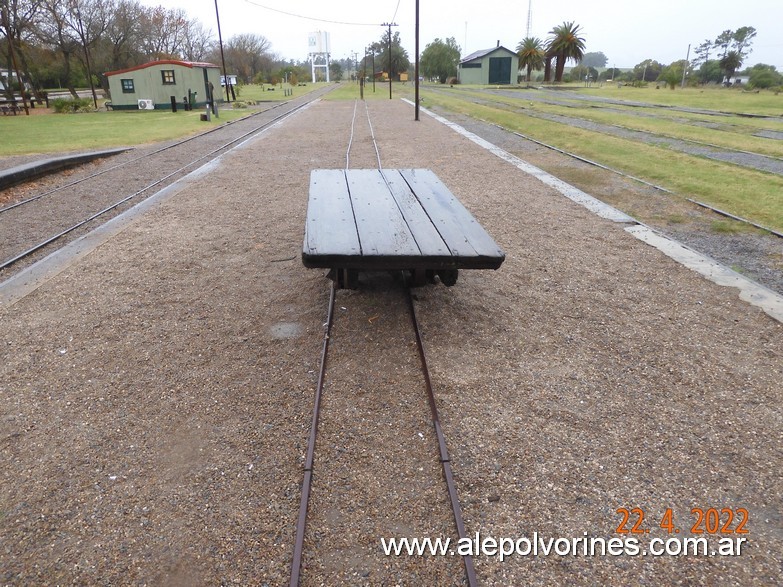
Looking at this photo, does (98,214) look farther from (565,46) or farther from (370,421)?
(565,46)

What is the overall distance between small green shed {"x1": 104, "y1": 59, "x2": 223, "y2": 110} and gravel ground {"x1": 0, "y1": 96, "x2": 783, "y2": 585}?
29429 mm

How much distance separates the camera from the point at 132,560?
7.86 feet

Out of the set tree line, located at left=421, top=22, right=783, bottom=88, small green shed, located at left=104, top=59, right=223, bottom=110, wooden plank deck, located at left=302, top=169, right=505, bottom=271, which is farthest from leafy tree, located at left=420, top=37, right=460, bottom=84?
wooden plank deck, located at left=302, top=169, right=505, bottom=271

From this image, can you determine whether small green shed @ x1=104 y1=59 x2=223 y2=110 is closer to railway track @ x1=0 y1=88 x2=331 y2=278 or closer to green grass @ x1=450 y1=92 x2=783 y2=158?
railway track @ x1=0 y1=88 x2=331 y2=278

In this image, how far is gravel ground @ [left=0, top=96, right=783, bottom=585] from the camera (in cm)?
244

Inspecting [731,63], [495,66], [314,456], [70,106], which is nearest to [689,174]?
[314,456]

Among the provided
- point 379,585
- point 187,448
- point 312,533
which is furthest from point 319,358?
point 379,585

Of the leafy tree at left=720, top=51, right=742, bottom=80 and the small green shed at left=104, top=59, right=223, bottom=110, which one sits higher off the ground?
the leafy tree at left=720, top=51, right=742, bottom=80

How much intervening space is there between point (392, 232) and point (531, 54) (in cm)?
8128

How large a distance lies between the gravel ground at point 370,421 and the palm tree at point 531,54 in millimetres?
79200

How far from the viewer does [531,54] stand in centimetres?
7594

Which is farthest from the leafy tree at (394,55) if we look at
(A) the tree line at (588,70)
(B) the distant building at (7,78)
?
(B) the distant building at (7,78)

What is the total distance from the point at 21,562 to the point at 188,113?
29.8m

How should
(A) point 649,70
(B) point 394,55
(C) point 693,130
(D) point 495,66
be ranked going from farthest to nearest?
(B) point 394,55 < (A) point 649,70 < (D) point 495,66 < (C) point 693,130
